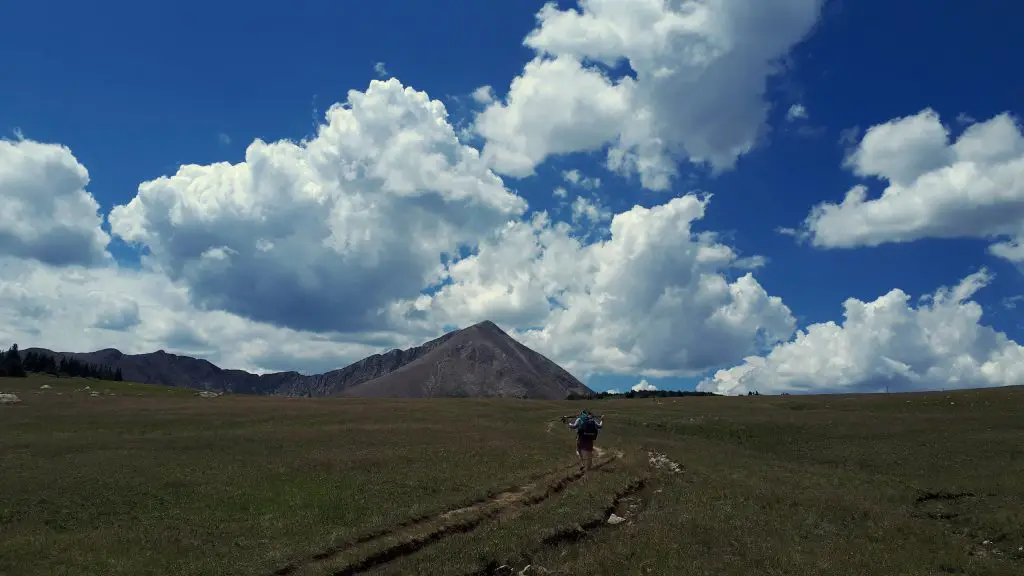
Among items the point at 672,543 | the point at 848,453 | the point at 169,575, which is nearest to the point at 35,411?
the point at 169,575

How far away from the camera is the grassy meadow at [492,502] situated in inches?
839

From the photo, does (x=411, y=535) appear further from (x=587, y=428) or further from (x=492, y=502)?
(x=587, y=428)

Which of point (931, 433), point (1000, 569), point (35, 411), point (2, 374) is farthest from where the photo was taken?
point (2, 374)

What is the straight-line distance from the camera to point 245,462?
40.2 m

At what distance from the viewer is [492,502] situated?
1166 inches

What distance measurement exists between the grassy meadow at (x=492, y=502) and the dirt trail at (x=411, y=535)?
101 mm

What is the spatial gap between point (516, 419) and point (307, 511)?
50233 millimetres

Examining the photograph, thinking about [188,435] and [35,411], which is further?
[35,411]

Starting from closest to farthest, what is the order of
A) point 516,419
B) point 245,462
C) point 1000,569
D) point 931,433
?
point 1000,569
point 245,462
point 931,433
point 516,419

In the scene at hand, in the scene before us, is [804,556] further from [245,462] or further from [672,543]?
[245,462]

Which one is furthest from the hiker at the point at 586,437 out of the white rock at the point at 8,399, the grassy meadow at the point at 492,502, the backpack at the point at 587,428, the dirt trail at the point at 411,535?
the white rock at the point at 8,399

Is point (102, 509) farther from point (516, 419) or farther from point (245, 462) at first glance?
point (516, 419)

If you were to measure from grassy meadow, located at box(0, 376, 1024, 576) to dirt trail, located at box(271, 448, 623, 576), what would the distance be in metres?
0.10

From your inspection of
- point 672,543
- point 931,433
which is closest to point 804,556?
point 672,543
